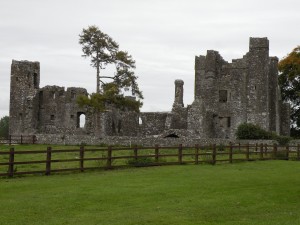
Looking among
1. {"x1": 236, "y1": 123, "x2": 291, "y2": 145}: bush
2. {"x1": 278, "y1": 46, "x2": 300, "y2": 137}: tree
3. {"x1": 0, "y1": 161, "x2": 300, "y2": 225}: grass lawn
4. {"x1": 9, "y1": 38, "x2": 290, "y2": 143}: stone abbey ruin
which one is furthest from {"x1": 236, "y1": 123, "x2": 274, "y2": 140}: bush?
{"x1": 0, "y1": 161, "x2": 300, "y2": 225}: grass lawn

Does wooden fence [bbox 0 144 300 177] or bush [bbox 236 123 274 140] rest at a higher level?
bush [bbox 236 123 274 140]

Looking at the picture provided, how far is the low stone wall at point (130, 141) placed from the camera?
143 ft

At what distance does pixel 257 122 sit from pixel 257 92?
3077 mm

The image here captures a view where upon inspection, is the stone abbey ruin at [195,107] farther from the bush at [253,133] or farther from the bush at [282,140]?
the bush at [282,140]

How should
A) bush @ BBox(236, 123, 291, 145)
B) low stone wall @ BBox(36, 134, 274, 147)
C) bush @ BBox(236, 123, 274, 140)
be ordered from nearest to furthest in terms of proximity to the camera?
low stone wall @ BBox(36, 134, 274, 147) → bush @ BBox(236, 123, 291, 145) → bush @ BBox(236, 123, 274, 140)

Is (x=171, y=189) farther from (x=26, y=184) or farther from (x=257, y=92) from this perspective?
Answer: (x=257, y=92)

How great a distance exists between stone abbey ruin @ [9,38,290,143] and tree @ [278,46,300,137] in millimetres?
7525

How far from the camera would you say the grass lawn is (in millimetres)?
12094

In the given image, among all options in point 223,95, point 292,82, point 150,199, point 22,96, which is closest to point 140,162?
point 150,199

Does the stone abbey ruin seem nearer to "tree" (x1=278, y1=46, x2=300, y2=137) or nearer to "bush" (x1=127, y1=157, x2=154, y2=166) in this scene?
"tree" (x1=278, y1=46, x2=300, y2=137)

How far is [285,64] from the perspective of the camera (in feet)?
221

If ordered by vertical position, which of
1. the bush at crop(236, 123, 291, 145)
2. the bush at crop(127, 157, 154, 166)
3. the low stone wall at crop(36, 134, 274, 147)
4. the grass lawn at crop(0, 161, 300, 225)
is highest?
the bush at crop(236, 123, 291, 145)

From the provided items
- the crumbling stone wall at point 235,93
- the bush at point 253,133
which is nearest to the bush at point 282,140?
the bush at point 253,133

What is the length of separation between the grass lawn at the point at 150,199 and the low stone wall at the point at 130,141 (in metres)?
21.8
